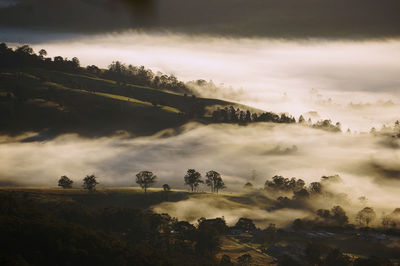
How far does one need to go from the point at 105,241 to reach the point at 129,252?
10.9 metres

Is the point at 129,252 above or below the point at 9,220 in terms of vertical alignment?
below

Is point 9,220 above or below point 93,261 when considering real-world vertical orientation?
above

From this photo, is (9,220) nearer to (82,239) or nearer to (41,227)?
(41,227)

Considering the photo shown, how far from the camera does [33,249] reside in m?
186

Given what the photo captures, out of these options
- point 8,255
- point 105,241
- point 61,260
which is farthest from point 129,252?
point 8,255

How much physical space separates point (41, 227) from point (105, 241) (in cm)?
2663

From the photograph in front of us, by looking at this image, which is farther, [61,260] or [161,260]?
[161,260]

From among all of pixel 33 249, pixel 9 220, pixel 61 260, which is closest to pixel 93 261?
pixel 61 260

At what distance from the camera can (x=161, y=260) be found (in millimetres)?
197000

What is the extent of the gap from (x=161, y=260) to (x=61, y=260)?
39.4m

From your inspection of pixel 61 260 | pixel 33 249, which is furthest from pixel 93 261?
pixel 33 249

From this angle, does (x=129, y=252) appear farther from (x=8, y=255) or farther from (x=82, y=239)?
(x=8, y=255)

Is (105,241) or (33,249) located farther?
(105,241)

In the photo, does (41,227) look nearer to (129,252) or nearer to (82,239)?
(82,239)
